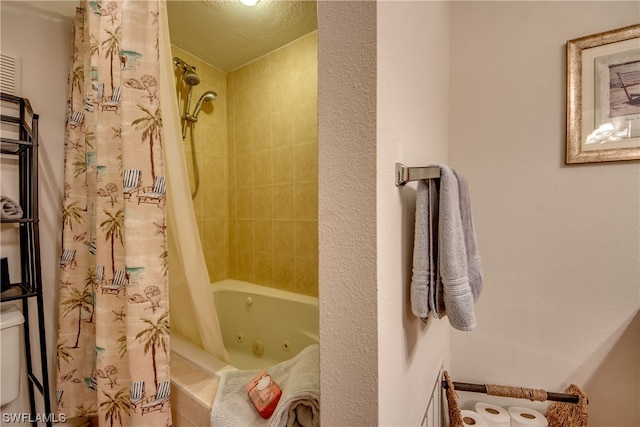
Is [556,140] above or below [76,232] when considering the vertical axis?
above

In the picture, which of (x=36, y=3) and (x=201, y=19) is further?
(x=201, y=19)

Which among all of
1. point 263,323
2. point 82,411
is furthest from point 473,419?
point 82,411

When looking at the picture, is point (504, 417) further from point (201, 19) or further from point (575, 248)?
point (201, 19)

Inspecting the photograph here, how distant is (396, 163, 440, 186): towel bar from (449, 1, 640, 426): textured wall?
2.38 ft

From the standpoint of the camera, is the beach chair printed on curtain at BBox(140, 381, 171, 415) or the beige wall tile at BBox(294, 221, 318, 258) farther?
the beige wall tile at BBox(294, 221, 318, 258)

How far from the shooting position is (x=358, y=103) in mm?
448

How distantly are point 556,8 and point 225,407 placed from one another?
1.81m

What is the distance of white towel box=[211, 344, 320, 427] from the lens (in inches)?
25.3

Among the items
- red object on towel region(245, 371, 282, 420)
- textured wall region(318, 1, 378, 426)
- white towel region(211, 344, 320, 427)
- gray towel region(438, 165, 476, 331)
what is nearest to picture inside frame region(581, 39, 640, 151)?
gray towel region(438, 165, 476, 331)

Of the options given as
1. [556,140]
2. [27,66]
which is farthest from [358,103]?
[27,66]

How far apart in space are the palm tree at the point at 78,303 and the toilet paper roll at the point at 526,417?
1738 millimetres

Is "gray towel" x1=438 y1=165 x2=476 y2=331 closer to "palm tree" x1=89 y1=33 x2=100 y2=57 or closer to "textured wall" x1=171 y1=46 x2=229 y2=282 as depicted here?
"palm tree" x1=89 y1=33 x2=100 y2=57

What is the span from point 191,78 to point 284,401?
1.81 m

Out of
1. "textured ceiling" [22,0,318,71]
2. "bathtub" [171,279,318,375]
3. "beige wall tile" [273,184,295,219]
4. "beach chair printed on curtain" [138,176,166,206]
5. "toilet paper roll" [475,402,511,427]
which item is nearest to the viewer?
"beach chair printed on curtain" [138,176,166,206]
